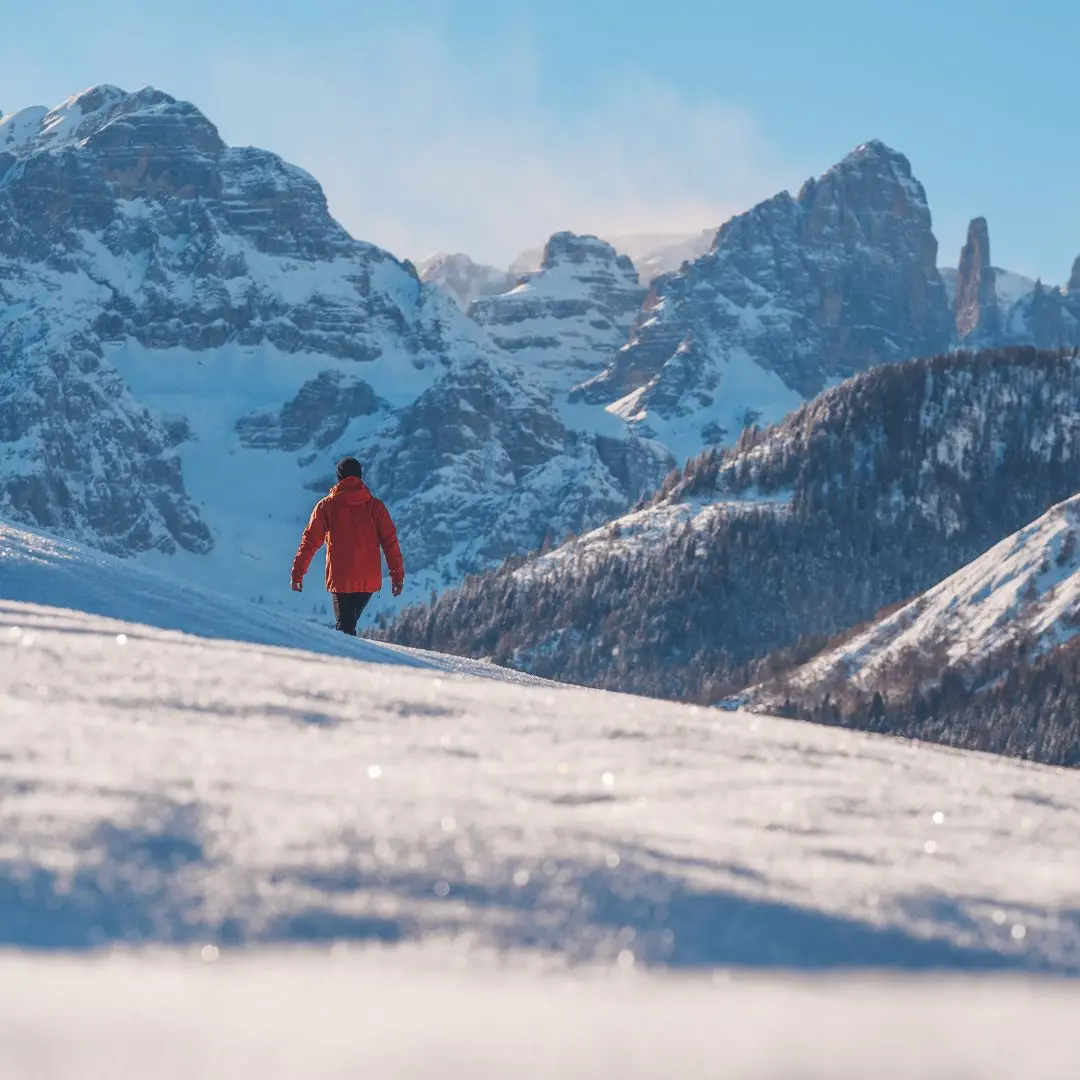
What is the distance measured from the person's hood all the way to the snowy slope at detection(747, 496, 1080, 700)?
12435 centimetres

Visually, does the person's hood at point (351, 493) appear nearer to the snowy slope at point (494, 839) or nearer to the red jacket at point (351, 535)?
the red jacket at point (351, 535)

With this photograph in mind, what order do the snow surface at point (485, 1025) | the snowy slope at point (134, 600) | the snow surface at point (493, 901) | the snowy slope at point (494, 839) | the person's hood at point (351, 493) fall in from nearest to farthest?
the snow surface at point (485, 1025) < the snow surface at point (493, 901) < the snowy slope at point (494, 839) < the snowy slope at point (134, 600) < the person's hood at point (351, 493)

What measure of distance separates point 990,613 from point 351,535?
135923 mm

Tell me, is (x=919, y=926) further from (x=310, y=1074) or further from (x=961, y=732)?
(x=961, y=732)

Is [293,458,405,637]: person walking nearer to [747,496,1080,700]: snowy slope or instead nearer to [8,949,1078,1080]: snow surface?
[8,949,1078,1080]: snow surface

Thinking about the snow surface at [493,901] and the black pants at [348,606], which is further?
the black pants at [348,606]

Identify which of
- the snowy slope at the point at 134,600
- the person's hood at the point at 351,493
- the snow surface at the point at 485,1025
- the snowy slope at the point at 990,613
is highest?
the snowy slope at the point at 990,613

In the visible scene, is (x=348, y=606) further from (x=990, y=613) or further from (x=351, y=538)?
(x=990, y=613)

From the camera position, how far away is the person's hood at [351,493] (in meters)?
17.2

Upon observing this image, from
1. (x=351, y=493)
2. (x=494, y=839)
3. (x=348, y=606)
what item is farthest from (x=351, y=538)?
(x=494, y=839)

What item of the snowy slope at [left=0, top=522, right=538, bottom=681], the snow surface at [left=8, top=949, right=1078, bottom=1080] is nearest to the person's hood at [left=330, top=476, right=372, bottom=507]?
the snowy slope at [left=0, top=522, right=538, bottom=681]

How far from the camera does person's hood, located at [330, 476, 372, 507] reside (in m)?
17.2

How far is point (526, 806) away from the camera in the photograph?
424cm

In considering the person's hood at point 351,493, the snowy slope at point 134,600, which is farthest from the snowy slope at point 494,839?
the person's hood at point 351,493
